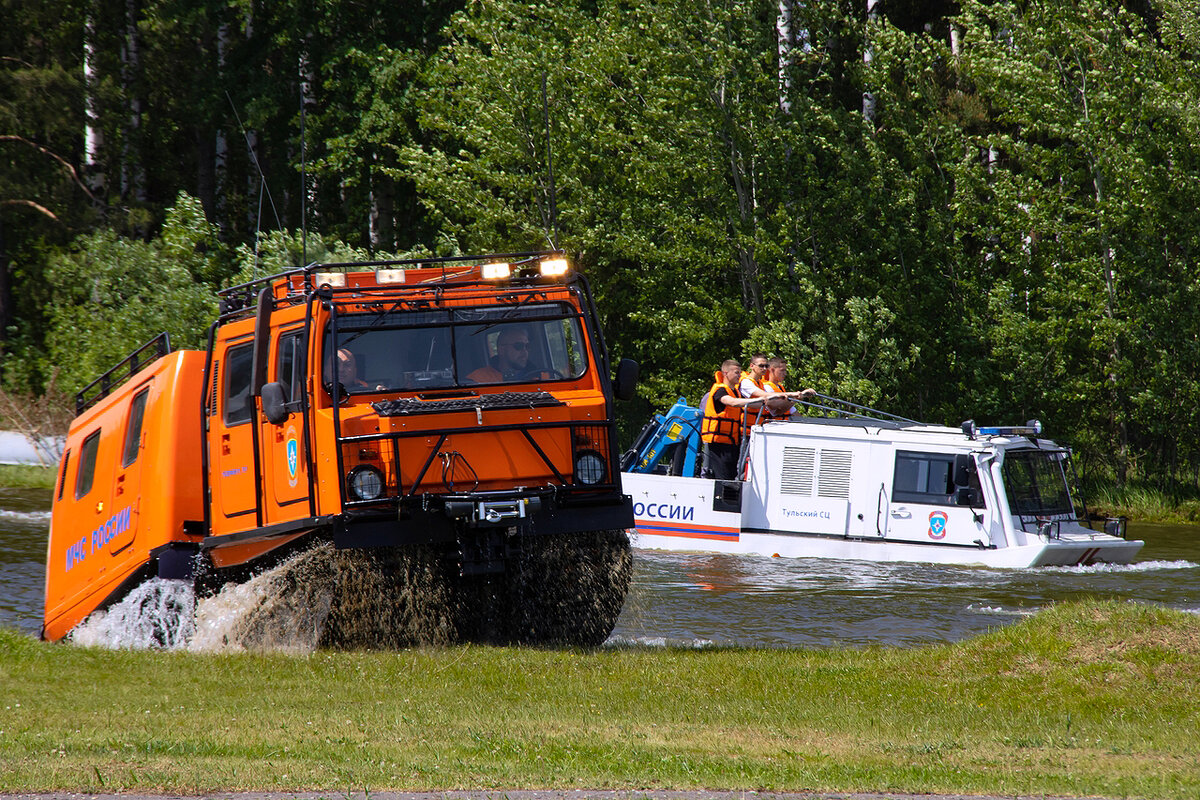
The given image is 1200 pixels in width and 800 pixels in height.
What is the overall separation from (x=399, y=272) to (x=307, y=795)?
6439 millimetres

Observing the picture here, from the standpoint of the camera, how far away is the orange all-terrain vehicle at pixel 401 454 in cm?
1065

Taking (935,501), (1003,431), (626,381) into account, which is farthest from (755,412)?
(626,381)

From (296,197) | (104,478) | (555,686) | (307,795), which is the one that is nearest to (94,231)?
(296,197)

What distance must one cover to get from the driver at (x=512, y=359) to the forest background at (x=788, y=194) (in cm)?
1603

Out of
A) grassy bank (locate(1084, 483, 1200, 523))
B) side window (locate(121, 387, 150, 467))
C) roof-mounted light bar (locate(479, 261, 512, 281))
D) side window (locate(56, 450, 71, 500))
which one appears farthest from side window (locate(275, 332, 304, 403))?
grassy bank (locate(1084, 483, 1200, 523))

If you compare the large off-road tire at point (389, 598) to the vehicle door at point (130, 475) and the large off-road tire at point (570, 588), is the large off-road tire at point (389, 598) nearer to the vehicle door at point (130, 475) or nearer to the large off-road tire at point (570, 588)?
the large off-road tire at point (570, 588)

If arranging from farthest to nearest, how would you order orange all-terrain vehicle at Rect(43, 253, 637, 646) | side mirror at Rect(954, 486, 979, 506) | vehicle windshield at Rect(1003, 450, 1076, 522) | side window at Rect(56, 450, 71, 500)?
vehicle windshield at Rect(1003, 450, 1076, 522)
side mirror at Rect(954, 486, 979, 506)
side window at Rect(56, 450, 71, 500)
orange all-terrain vehicle at Rect(43, 253, 637, 646)

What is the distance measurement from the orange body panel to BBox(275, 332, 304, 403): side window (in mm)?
1456

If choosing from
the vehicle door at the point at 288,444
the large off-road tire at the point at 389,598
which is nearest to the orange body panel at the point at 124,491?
the vehicle door at the point at 288,444

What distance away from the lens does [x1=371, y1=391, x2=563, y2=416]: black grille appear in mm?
10648

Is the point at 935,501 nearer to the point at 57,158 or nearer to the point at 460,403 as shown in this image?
the point at 460,403

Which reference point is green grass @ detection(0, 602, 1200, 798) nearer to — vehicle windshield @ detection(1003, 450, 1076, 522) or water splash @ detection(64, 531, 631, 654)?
water splash @ detection(64, 531, 631, 654)

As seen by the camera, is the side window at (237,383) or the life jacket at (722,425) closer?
the side window at (237,383)

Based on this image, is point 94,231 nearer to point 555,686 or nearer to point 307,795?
point 555,686
